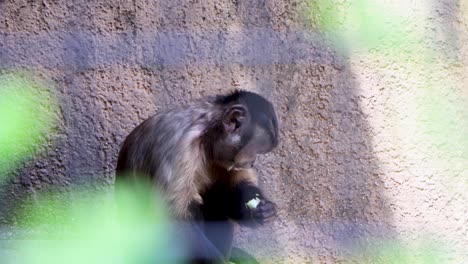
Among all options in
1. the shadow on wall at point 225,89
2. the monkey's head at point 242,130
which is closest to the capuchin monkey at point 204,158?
the monkey's head at point 242,130

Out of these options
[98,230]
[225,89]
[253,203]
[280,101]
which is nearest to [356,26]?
[280,101]

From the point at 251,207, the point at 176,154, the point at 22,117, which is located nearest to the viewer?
the point at 176,154

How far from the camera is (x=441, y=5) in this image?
2672mm

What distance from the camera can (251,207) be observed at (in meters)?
2.48

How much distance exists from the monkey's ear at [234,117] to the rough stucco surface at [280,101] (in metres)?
0.28

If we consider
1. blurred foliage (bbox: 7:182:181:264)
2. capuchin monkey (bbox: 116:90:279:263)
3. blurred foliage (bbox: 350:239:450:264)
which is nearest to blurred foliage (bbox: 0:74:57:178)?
blurred foliage (bbox: 7:182:181:264)

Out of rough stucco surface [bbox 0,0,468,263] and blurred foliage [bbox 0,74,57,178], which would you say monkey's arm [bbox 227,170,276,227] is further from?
blurred foliage [bbox 0,74,57,178]

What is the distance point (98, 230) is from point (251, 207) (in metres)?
0.45

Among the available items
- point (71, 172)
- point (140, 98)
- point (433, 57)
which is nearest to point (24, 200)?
point (71, 172)

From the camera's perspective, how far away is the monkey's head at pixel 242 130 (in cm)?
240

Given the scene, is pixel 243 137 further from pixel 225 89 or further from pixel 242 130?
pixel 225 89

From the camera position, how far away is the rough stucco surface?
2.63 metres

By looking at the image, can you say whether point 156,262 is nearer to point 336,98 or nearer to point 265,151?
point 265,151

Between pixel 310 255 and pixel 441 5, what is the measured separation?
770 millimetres
